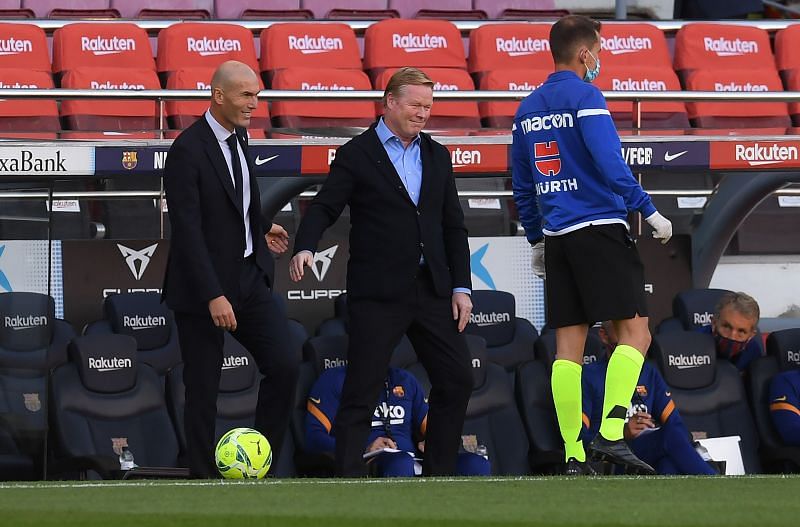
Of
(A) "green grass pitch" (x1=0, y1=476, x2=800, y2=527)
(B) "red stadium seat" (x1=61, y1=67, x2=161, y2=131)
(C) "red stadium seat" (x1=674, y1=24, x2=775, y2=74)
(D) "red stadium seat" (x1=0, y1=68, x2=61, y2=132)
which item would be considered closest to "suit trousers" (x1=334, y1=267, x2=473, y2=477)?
(A) "green grass pitch" (x1=0, y1=476, x2=800, y2=527)

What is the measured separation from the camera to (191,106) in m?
9.62

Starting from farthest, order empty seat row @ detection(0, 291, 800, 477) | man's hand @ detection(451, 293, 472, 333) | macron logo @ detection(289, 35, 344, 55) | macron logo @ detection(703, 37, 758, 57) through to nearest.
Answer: macron logo @ detection(703, 37, 758, 57) → macron logo @ detection(289, 35, 344, 55) → empty seat row @ detection(0, 291, 800, 477) → man's hand @ detection(451, 293, 472, 333)

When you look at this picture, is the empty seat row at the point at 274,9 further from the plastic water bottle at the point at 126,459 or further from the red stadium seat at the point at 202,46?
the plastic water bottle at the point at 126,459

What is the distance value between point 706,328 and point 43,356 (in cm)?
374

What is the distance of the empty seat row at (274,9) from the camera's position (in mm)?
13508

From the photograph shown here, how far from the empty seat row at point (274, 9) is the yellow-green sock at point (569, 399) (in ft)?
27.4

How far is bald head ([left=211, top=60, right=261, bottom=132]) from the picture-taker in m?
6.36

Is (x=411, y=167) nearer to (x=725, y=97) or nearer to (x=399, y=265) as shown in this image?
(x=399, y=265)

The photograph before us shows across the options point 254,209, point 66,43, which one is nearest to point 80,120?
point 66,43

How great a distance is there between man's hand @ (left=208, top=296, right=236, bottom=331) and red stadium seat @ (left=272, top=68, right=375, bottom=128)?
154 inches

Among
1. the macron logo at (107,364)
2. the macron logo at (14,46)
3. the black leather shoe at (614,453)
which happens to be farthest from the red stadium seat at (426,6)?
the black leather shoe at (614,453)

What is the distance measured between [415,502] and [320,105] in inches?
248

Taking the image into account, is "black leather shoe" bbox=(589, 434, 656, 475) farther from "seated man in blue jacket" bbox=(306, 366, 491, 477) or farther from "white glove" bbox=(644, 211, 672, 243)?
"seated man in blue jacket" bbox=(306, 366, 491, 477)

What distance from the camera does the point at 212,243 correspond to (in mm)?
6387
